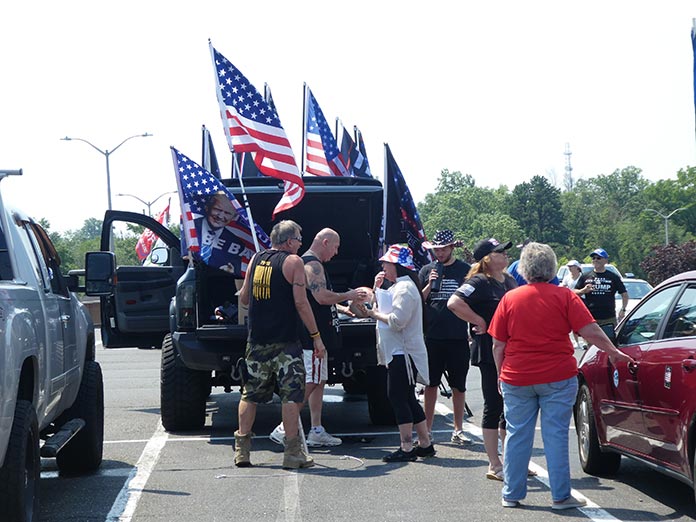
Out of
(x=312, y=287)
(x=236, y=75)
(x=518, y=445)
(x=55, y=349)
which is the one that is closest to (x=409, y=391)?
(x=312, y=287)

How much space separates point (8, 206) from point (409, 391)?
3478 mm

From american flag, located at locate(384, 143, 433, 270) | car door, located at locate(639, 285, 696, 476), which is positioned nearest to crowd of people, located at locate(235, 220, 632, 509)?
car door, located at locate(639, 285, 696, 476)

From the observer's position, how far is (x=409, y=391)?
9.02 metres

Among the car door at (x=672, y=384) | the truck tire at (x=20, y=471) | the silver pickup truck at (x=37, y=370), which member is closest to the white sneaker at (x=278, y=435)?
the silver pickup truck at (x=37, y=370)

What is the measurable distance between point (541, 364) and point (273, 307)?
2.53 m

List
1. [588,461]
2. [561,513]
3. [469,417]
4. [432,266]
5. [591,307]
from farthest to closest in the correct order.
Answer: [591,307] < [469,417] < [432,266] < [588,461] < [561,513]

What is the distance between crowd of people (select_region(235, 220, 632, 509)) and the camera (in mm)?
7117

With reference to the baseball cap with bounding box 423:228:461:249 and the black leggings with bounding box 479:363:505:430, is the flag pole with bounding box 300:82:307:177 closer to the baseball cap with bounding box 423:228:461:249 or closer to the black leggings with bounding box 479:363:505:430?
the baseball cap with bounding box 423:228:461:249

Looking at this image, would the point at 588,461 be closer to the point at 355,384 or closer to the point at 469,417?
the point at 469,417

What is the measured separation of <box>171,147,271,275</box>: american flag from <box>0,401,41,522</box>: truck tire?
4.91 meters

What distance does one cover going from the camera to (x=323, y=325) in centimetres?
968

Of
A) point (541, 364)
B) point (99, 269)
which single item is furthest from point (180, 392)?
point (541, 364)

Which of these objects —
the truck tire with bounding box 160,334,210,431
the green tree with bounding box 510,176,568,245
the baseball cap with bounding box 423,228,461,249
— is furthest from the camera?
the green tree with bounding box 510,176,568,245

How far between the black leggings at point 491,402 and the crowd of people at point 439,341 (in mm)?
10
